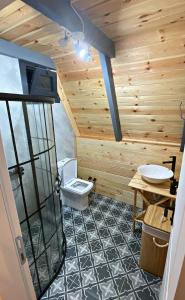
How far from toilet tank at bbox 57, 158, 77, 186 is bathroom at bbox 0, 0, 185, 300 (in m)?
0.02

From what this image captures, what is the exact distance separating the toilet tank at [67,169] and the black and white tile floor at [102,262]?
0.58 m

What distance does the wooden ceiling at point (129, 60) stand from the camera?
1282mm

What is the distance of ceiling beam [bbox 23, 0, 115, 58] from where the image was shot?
3.52 feet

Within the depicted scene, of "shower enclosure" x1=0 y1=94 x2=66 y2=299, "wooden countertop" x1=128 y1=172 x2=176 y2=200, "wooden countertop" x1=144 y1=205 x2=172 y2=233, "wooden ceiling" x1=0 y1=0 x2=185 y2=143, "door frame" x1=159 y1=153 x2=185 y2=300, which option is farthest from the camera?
"wooden countertop" x1=128 y1=172 x2=176 y2=200

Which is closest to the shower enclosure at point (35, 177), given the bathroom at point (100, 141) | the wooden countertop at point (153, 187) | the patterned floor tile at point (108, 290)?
the bathroom at point (100, 141)

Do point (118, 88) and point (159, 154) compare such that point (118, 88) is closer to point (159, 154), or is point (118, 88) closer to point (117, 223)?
point (159, 154)

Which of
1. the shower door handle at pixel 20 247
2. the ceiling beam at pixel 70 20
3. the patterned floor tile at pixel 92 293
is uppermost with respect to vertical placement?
the ceiling beam at pixel 70 20

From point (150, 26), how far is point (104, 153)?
75.2 inches

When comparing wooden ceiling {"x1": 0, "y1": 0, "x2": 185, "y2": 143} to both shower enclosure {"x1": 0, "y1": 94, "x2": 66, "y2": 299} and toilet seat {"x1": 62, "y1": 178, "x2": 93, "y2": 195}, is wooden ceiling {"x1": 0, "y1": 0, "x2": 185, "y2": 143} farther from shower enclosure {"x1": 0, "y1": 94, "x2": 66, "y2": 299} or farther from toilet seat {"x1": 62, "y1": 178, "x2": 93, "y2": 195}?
toilet seat {"x1": 62, "y1": 178, "x2": 93, "y2": 195}

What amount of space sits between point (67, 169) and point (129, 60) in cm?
173

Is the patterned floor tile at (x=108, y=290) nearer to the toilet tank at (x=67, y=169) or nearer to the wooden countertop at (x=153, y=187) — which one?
the wooden countertop at (x=153, y=187)

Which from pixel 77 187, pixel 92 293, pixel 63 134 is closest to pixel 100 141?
pixel 63 134

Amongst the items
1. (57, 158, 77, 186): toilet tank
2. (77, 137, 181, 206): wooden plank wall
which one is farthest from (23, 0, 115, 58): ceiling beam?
(57, 158, 77, 186): toilet tank

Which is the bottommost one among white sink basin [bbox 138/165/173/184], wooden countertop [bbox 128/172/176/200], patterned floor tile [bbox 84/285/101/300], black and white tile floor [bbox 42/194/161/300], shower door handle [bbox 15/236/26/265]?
patterned floor tile [bbox 84/285/101/300]
